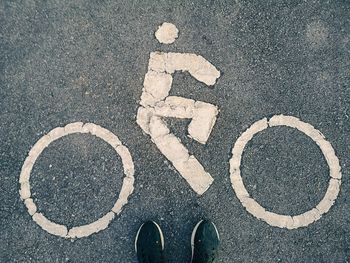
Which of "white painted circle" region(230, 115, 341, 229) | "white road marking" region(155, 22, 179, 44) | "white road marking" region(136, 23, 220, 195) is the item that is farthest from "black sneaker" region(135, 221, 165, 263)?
"white road marking" region(155, 22, 179, 44)

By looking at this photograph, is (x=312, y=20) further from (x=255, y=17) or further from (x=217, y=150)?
(x=217, y=150)

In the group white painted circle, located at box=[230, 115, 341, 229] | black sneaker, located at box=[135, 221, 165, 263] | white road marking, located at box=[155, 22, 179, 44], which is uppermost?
white road marking, located at box=[155, 22, 179, 44]

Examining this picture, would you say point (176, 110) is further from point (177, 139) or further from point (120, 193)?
point (120, 193)

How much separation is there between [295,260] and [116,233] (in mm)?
1660

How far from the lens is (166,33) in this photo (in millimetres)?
4043

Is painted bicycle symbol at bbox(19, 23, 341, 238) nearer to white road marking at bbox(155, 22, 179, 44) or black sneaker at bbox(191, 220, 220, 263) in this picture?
white road marking at bbox(155, 22, 179, 44)

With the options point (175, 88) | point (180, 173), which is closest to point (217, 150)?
point (180, 173)

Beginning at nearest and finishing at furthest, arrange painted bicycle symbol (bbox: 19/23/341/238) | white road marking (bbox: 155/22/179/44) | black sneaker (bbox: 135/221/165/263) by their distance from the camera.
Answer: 1. black sneaker (bbox: 135/221/165/263)
2. painted bicycle symbol (bbox: 19/23/341/238)
3. white road marking (bbox: 155/22/179/44)

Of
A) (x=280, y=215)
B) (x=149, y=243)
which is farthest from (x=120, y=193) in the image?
(x=280, y=215)

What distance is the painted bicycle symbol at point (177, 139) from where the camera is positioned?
371 cm

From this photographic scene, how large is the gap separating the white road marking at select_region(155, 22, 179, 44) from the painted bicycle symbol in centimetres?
1

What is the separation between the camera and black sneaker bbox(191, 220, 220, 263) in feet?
11.8

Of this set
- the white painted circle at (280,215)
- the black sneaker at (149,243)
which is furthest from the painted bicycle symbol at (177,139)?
the black sneaker at (149,243)

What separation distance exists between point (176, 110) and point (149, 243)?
1272 mm
